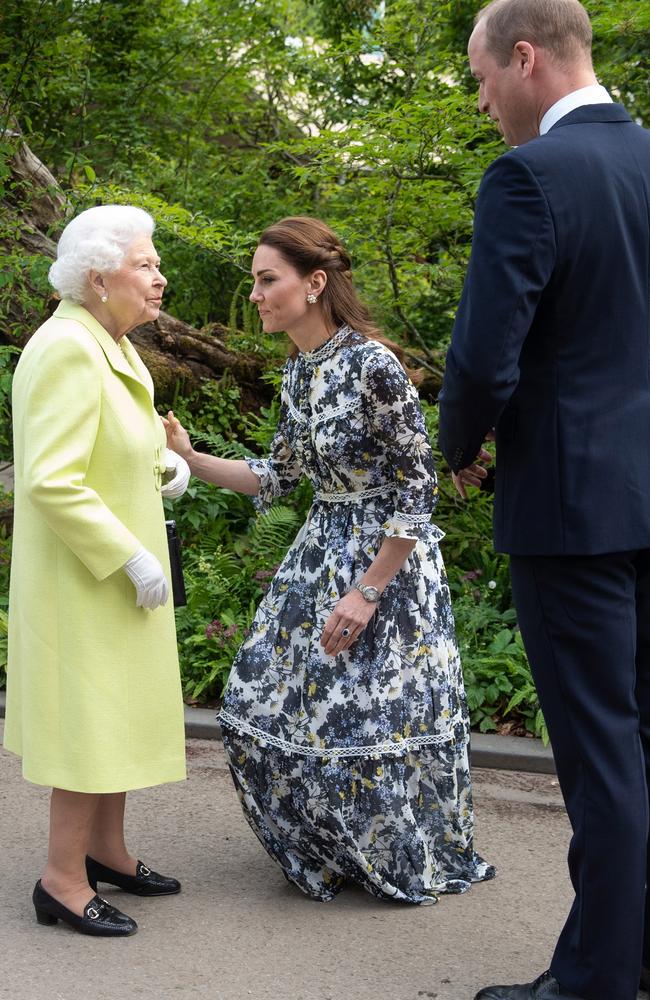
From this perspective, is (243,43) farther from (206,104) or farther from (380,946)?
(380,946)

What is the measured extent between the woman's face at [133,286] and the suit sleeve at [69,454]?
0.71ft

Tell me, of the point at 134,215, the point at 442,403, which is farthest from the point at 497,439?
the point at 134,215

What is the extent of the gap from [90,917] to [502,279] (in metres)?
2.07

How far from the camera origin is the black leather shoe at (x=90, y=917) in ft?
11.0

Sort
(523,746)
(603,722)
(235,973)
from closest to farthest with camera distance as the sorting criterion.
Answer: (603,722) → (235,973) → (523,746)

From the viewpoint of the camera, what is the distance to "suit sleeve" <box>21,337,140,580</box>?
3125 mm

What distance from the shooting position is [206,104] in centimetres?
984

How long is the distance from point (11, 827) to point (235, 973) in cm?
131

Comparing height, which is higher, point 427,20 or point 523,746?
point 427,20

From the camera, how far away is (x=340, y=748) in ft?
11.5

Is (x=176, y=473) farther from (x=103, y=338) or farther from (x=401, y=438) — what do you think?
(x=401, y=438)

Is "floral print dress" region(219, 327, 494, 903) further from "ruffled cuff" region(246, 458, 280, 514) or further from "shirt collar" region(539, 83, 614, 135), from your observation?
"shirt collar" region(539, 83, 614, 135)

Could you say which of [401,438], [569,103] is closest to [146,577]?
[401,438]

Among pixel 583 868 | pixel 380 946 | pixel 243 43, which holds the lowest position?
pixel 380 946
